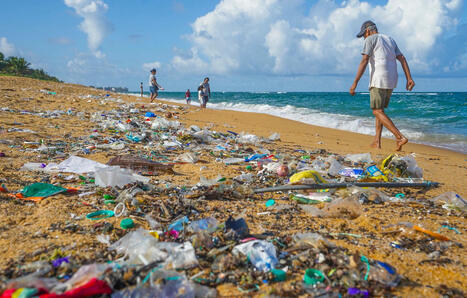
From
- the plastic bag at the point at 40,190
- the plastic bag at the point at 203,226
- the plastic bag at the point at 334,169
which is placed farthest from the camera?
the plastic bag at the point at 334,169

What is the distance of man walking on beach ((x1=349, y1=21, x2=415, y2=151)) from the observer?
4.14 m

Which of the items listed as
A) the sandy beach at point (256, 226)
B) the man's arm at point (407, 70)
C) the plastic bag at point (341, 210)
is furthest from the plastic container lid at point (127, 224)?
the man's arm at point (407, 70)

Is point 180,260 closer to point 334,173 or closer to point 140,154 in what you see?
point 334,173

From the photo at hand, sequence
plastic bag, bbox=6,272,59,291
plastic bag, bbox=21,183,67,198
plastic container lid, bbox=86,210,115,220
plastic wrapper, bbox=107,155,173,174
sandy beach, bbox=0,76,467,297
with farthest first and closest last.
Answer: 1. plastic wrapper, bbox=107,155,173,174
2. plastic bag, bbox=21,183,67,198
3. plastic container lid, bbox=86,210,115,220
4. sandy beach, bbox=0,76,467,297
5. plastic bag, bbox=6,272,59,291

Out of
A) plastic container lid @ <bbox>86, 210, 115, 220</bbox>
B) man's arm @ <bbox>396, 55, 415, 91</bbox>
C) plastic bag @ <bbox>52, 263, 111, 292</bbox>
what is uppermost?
man's arm @ <bbox>396, 55, 415, 91</bbox>

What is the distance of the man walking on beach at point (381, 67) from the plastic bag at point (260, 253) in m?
3.35

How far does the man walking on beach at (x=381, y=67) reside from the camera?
13.6 feet

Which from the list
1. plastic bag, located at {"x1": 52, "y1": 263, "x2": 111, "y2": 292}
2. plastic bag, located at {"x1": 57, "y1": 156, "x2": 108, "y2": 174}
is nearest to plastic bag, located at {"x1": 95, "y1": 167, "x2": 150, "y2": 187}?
plastic bag, located at {"x1": 57, "y1": 156, "x2": 108, "y2": 174}

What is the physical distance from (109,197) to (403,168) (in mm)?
2816

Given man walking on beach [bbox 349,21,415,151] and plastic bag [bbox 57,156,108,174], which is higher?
man walking on beach [bbox 349,21,415,151]

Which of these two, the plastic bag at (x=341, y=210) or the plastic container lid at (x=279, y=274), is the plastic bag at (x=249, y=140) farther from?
the plastic container lid at (x=279, y=274)

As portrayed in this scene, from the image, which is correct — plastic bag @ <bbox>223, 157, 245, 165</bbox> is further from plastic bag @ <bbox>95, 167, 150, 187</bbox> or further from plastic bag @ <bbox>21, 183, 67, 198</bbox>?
plastic bag @ <bbox>21, 183, 67, 198</bbox>

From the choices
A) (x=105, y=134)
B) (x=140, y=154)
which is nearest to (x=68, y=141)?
(x=105, y=134)

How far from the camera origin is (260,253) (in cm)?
142
